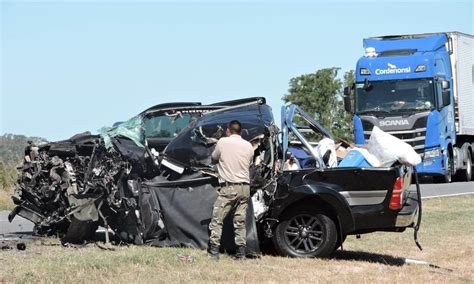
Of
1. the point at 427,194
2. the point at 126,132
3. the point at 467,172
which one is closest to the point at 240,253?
the point at 126,132

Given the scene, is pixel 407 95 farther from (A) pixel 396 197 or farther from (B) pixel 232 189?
(B) pixel 232 189

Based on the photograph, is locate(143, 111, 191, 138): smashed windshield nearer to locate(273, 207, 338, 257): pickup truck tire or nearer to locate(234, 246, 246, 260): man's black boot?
locate(273, 207, 338, 257): pickup truck tire

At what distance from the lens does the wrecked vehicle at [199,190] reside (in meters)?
10.2

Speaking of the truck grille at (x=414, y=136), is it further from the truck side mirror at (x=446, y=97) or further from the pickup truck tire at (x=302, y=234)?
→ the pickup truck tire at (x=302, y=234)

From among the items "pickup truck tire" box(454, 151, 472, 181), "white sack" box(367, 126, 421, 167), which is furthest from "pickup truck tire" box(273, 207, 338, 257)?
"pickup truck tire" box(454, 151, 472, 181)

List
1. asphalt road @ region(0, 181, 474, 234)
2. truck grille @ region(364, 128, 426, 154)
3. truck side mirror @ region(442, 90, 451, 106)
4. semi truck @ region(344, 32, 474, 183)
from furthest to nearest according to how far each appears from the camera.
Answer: truck side mirror @ region(442, 90, 451, 106) → truck grille @ region(364, 128, 426, 154) → semi truck @ region(344, 32, 474, 183) → asphalt road @ region(0, 181, 474, 234)

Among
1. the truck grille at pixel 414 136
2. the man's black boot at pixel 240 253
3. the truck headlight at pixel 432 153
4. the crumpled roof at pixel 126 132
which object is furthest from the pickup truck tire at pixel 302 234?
the truck headlight at pixel 432 153

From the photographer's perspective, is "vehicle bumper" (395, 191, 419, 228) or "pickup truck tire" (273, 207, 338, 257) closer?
"vehicle bumper" (395, 191, 419, 228)

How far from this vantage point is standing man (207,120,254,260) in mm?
10008

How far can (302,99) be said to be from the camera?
148 ft

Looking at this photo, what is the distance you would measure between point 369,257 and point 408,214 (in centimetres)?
132

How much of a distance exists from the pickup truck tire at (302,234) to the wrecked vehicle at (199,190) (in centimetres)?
1

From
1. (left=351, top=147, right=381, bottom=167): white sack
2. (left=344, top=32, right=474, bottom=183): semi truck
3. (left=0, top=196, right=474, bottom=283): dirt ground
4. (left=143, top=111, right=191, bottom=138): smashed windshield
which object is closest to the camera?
(left=0, top=196, right=474, bottom=283): dirt ground

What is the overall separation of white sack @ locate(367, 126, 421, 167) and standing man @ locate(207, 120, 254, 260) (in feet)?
5.63
